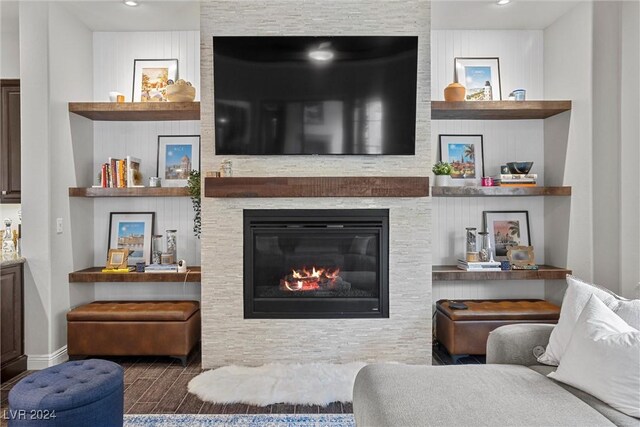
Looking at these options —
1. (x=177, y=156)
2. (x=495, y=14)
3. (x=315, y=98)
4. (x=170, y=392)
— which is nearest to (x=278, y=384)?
(x=170, y=392)

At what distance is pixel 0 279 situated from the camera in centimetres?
306

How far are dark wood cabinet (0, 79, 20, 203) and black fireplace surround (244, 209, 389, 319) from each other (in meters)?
2.09

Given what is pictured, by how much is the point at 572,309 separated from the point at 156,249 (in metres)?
3.28

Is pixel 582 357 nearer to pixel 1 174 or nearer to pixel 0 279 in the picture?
pixel 0 279

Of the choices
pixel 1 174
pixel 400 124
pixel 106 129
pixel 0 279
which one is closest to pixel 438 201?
pixel 400 124

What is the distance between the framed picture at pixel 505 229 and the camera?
3949mm

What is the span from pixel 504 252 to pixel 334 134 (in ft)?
6.60

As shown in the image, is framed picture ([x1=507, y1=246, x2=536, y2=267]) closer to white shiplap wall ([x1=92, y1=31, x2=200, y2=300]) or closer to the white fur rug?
the white fur rug

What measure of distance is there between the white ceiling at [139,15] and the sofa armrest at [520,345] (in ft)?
11.0

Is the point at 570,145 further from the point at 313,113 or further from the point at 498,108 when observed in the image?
the point at 313,113

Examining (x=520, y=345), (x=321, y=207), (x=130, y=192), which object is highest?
(x=130, y=192)

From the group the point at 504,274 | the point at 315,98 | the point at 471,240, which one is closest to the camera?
the point at 315,98

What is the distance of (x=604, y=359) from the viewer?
1.71m

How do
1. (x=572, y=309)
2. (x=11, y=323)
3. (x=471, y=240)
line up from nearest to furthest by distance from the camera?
(x=572, y=309)
(x=11, y=323)
(x=471, y=240)
